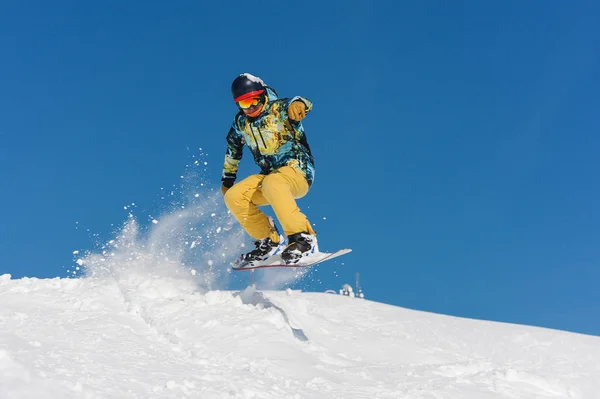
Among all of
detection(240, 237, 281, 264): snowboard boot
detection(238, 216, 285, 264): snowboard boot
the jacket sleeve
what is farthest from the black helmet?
detection(240, 237, 281, 264): snowboard boot

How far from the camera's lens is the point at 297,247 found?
230 inches

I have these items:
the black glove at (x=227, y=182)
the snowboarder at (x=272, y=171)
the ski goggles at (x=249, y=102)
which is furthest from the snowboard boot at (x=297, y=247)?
the black glove at (x=227, y=182)

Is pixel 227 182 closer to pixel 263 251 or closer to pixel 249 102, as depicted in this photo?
pixel 263 251

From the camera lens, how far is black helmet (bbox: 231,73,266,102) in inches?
Result: 245

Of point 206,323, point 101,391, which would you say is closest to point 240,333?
point 206,323

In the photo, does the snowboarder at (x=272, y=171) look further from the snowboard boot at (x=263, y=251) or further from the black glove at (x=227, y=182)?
the black glove at (x=227, y=182)

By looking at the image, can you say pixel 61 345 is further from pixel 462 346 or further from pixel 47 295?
pixel 462 346

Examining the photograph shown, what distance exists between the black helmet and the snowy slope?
7.39 feet

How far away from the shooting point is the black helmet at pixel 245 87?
20.4 feet

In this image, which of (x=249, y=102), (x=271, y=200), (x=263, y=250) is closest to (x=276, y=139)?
(x=249, y=102)

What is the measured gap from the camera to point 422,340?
636cm

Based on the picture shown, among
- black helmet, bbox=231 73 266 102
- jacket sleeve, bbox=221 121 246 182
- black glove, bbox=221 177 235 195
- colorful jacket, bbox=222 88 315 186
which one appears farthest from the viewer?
black glove, bbox=221 177 235 195

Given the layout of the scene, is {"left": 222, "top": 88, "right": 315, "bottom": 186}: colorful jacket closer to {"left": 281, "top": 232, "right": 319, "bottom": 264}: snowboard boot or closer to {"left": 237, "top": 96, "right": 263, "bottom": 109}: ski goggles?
{"left": 237, "top": 96, "right": 263, "bottom": 109}: ski goggles

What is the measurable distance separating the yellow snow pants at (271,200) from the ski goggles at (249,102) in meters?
0.82
